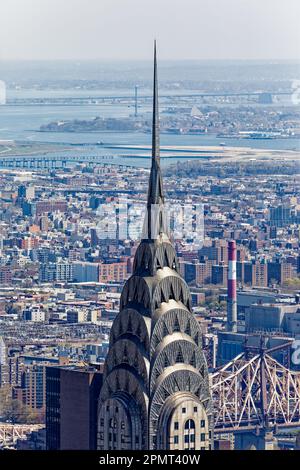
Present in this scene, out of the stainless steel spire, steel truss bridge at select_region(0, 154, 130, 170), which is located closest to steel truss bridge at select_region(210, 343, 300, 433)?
the stainless steel spire

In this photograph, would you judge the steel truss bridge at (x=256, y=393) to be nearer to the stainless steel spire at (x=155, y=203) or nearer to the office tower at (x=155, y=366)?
the stainless steel spire at (x=155, y=203)

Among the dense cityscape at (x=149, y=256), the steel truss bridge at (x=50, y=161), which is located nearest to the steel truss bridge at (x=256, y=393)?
the dense cityscape at (x=149, y=256)

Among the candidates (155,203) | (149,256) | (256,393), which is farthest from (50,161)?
(149,256)

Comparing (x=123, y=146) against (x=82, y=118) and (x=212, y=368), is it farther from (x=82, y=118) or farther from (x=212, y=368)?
(x=212, y=368)

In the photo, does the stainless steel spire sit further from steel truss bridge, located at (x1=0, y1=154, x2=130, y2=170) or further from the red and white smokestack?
steel truss bridge, located at (x1=0, y1=154, x2=130, y2=170)
